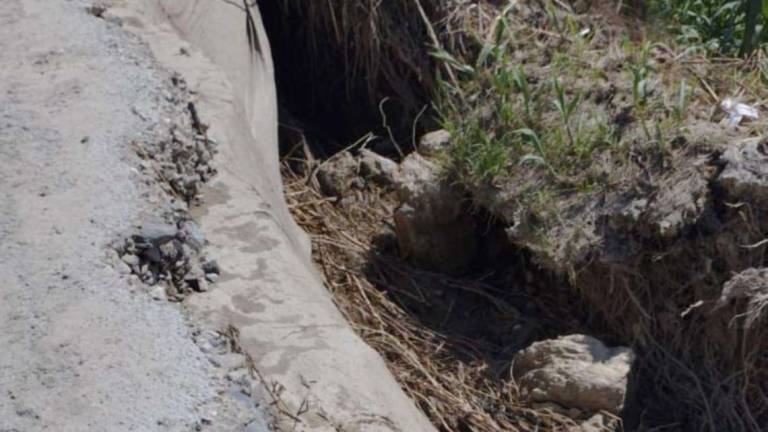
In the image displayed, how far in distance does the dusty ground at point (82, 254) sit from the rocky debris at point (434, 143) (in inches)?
41.2

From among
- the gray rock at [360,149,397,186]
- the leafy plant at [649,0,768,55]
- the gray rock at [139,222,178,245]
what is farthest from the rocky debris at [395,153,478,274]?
the gray rock at [139,222,178,245]

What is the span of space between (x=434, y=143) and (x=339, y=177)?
356 mm

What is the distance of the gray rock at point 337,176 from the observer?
4059 mm

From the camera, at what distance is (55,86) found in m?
2.79

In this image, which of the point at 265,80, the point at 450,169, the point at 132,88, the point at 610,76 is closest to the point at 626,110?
the point at 610,76

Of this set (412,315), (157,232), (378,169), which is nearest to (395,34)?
(378,169)

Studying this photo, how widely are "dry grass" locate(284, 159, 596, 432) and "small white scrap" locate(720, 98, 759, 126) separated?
74 cm

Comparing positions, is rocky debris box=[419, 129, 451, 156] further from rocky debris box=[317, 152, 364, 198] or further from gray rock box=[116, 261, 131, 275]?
gray rock box=[116, 261, 131, 275]

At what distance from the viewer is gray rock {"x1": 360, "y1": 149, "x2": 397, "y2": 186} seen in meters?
4.06

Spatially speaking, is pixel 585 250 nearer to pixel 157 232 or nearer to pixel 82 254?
pixel 157 232

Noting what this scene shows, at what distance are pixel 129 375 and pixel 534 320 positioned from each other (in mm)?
1707

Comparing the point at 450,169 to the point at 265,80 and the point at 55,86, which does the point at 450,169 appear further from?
the point at 55,86

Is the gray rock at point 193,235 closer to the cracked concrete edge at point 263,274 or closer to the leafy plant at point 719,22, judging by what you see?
the cracked concrete edge at point 263,274

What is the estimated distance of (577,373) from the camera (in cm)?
326
